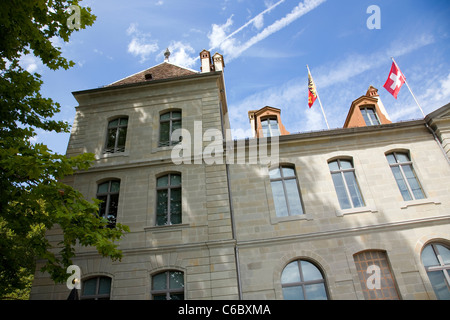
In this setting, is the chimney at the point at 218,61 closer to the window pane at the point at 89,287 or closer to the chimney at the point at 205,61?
the chimney at the point at 205,61

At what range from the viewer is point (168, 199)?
11.1 meters

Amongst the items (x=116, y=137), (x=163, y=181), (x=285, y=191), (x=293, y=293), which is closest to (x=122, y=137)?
(x=116, y=137)

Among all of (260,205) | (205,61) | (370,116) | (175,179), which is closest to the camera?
(260,205)

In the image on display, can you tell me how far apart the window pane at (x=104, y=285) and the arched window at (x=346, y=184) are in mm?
8577

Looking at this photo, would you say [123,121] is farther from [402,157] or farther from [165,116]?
[402,157]

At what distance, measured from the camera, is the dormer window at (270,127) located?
13422mm

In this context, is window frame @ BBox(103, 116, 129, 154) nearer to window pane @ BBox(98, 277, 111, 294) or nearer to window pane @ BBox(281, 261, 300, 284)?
window pane @ BBox(98, 277, 111, 294)

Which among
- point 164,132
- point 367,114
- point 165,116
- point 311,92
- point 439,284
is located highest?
point 311,92

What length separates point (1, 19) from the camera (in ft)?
23.9

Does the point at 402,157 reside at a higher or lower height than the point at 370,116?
lower

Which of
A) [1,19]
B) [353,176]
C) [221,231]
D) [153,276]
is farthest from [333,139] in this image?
[1,19]

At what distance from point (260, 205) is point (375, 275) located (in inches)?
170
